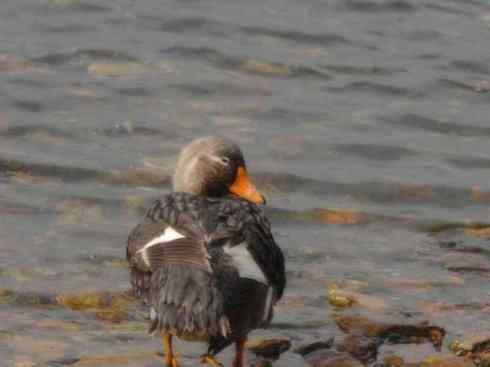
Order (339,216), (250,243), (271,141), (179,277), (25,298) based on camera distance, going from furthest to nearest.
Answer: (271,141) < (339,216) < (25,298) < (250,243) < (179,277)

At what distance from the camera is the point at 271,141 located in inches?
468

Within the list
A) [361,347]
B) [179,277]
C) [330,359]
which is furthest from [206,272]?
[361,347]

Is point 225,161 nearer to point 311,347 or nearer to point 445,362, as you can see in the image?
Answer: point 311,347

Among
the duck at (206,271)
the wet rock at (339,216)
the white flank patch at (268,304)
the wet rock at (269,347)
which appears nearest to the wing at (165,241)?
the duck at (206,271)

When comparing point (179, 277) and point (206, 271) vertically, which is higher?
point (206, 271)

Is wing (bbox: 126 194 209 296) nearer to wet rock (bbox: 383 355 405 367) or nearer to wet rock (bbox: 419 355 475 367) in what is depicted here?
wet rock (bbox: 383 355 405 367)

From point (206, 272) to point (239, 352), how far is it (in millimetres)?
969

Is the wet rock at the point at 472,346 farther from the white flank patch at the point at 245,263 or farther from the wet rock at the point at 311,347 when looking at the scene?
the white flank patch at the point at 245,263

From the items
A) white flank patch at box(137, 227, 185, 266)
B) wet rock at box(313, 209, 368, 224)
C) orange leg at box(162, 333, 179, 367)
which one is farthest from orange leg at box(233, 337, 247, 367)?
wet rock at box(313, 209, 368, 224)

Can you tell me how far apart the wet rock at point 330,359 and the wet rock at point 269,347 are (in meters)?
0.22

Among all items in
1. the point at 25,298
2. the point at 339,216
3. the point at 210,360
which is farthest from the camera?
the point at 339,216

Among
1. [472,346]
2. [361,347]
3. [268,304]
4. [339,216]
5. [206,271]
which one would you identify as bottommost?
[339,216]

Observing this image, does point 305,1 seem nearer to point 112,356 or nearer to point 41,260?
point 41,260

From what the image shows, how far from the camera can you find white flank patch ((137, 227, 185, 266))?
696 cm
